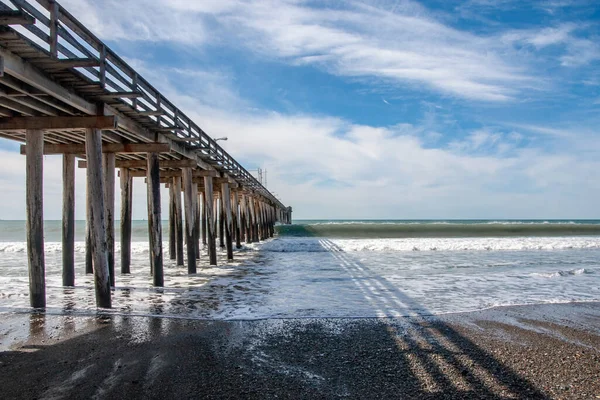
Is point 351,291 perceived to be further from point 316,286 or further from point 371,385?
point 371,385

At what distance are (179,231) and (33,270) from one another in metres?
Answer: 7.63

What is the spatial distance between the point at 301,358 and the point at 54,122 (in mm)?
5967

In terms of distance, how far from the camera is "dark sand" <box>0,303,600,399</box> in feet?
13.5

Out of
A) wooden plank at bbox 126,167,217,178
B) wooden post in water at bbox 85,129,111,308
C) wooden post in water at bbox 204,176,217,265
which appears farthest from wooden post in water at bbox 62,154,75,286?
wooden post in water at bbox 204,176,217,265

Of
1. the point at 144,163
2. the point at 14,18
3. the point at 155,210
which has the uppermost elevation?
the point at 14,18

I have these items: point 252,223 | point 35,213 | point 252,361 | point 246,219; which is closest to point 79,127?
point 35,213

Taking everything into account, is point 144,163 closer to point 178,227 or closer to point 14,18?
point 178,227

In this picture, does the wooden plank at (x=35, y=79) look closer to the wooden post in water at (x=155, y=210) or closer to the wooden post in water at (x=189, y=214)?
the wooden post in water at (x=155, y=210)

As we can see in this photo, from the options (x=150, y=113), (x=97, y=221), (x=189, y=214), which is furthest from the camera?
(x=189, y=214)

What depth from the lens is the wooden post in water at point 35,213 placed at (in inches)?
291

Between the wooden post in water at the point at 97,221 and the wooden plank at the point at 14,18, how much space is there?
335 cm

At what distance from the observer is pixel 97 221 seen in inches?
306

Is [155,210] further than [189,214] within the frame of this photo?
No

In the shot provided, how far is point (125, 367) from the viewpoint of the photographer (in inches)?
185
